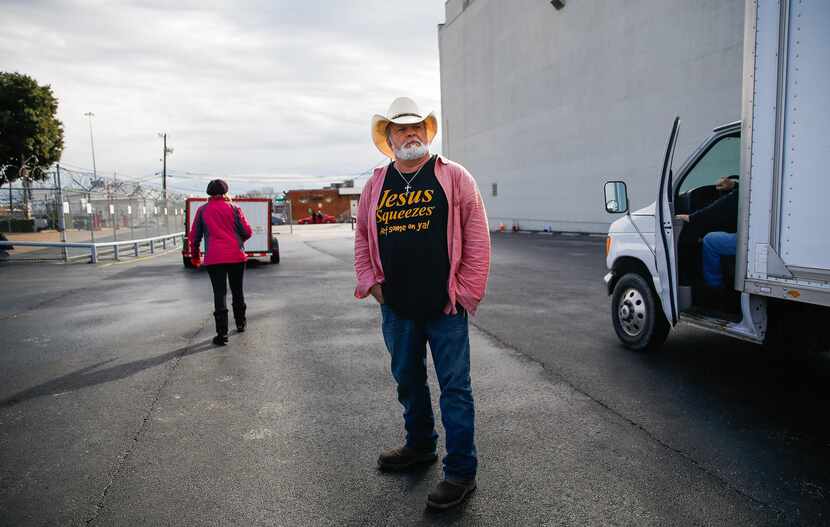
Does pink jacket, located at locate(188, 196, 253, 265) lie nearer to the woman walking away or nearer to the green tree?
the woman walking away

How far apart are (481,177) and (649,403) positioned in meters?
33.6

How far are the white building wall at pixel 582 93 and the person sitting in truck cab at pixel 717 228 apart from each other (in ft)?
49.1

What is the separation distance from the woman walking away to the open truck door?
4.46 metres

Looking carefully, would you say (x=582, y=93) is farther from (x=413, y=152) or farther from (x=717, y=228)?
(x=413, y=152)

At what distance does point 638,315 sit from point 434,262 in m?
3.46

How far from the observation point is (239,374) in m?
5.08

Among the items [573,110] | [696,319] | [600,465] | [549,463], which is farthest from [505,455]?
[573,110]

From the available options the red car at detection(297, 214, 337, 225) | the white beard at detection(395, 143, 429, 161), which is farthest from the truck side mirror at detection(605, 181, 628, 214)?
the red car at detection(297, 214, 337, 225)

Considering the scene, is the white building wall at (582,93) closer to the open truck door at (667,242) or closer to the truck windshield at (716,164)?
the truck windshield at (716,164)

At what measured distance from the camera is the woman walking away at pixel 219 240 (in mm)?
6230

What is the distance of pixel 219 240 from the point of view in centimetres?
625

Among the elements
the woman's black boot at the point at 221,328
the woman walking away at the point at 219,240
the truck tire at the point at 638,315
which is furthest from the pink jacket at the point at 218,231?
the truck tire at the point at 638,315

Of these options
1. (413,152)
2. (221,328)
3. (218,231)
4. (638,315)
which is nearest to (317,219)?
(218,231)

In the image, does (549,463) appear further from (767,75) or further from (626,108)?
(626,108)
